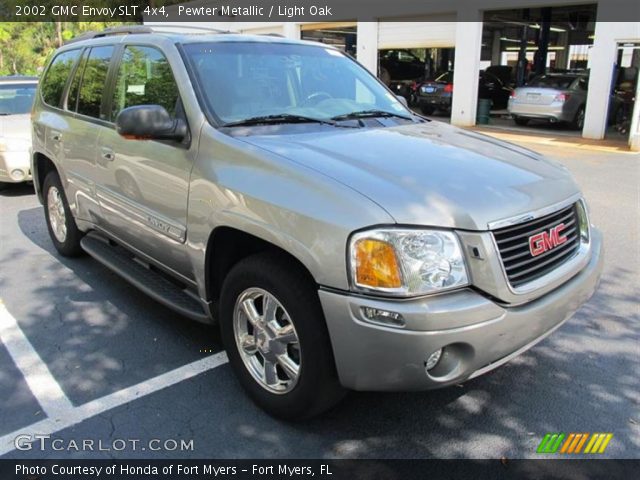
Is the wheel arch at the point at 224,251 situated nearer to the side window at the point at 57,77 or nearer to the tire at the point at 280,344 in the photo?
the tire at the point at 280,344

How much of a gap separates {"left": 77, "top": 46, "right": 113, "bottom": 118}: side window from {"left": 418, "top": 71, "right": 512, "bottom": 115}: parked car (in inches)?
653

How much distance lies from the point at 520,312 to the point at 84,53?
409 cm

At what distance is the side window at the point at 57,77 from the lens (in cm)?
503

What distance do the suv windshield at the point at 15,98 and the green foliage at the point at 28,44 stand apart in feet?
146

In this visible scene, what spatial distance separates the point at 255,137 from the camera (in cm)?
308

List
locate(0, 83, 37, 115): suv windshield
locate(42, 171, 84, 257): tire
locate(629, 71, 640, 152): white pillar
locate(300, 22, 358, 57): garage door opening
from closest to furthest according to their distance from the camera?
locate(42, 171, 84, 257): tire < locate(0, 83, 37, 115): suv windshield < locate(629, 71, 640, 152): white pillar < locate(300, 22, 358, 57): garage door opening

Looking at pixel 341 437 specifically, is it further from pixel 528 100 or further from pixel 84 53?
pixel 528 100

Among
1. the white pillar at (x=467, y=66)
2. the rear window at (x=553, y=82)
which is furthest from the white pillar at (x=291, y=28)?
the rear window at (x=553, y=82)

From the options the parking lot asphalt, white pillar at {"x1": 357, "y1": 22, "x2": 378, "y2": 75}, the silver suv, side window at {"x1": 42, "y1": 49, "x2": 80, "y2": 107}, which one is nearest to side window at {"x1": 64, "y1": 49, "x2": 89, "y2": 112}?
side window at {"x1": 42, "y1": 49, "x2": 80, "y2": 107}

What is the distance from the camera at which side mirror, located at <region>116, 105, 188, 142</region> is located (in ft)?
10.3

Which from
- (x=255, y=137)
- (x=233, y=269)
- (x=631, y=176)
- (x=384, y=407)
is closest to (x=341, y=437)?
(x=384, y=407)

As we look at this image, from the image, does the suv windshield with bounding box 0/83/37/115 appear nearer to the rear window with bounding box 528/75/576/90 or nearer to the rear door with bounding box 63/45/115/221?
the rear door with bounding box 63/45/115/221

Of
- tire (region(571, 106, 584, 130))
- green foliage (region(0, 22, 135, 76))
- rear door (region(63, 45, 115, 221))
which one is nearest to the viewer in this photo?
rear door (region(63, 45, 115, 221))

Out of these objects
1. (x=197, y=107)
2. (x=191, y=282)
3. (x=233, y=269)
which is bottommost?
(x=191, y=282)
